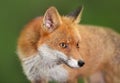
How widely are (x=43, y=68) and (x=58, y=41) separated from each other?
0.59ft

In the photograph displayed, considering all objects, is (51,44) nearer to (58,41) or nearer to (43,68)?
(58,41)

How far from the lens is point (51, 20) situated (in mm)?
1646

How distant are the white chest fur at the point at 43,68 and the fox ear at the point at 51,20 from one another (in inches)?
4.1

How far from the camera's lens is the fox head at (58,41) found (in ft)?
5.35

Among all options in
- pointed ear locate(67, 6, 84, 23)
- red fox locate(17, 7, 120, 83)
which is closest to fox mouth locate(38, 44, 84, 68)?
red fox locate(17, 7, 120, 83)

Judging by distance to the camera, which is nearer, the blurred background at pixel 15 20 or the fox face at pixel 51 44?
the fox face at pixel 51 44

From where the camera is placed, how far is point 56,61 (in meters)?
1.70

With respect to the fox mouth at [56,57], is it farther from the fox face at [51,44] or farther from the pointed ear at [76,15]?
the pointed ear at [76,15]

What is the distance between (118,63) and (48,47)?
40cm

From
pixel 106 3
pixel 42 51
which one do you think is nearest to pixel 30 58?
pixel 42 51

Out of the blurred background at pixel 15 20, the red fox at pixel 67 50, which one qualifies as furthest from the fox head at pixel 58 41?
the blurred background at pixel 15 20

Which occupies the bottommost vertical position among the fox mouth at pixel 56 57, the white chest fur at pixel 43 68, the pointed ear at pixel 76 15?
the white chest fur at pixel 43 68

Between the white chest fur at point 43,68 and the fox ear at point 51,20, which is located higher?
the fox ear at point 51,20

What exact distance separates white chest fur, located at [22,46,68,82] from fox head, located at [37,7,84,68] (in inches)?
1.4
